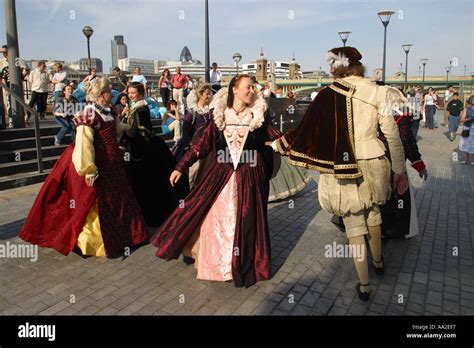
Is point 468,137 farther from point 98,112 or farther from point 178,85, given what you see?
point 98,112

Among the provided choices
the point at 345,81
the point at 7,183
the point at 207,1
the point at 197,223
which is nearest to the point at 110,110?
the point at 197,223

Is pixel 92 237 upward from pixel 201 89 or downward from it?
downward

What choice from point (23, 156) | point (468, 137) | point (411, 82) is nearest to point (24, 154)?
point (23, 156)

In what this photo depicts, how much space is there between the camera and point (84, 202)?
4.61m

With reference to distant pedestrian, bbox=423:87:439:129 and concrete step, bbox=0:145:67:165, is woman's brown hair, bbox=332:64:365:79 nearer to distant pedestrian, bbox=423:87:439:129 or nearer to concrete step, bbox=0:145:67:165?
concrete step, bbox=0:145:67:165

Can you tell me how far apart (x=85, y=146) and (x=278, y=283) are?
2.45 metres

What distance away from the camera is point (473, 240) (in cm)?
533

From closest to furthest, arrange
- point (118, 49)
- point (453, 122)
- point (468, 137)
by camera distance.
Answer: point (468, 137) → point (453, 122) → point (118, 49)

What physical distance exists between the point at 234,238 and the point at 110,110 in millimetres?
2152

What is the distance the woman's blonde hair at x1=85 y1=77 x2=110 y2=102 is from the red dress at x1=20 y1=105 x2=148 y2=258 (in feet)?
0.44

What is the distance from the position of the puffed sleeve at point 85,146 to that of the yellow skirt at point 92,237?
46 cm

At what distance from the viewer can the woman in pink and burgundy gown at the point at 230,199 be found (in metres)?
4.03

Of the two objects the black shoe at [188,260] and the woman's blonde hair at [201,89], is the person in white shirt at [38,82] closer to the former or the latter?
the woman's blonde hair at [201,89]

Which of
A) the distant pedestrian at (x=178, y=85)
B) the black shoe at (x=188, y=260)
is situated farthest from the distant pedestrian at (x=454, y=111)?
the black shoe at (x=188, y=260)
